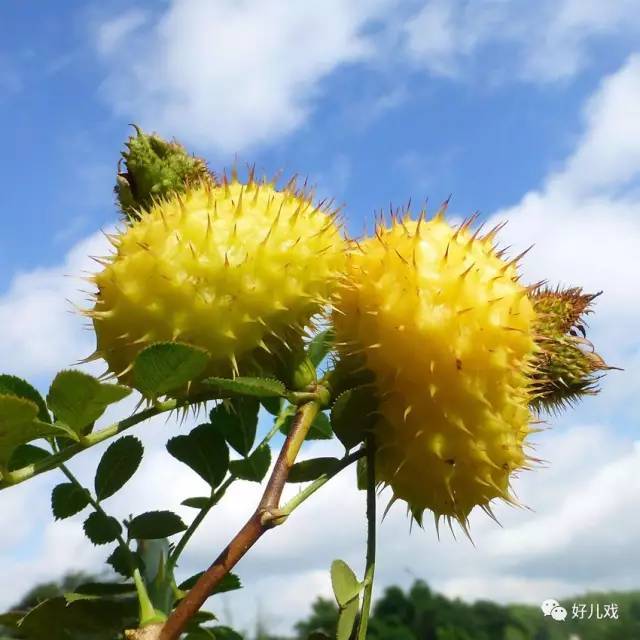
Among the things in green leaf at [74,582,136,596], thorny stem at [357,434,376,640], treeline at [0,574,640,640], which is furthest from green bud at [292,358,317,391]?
treeline at [0,574,640,640]

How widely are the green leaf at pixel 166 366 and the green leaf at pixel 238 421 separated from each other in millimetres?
334

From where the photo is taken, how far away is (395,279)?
141cm

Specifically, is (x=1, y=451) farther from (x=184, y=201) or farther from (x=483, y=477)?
(x=483, y=477)

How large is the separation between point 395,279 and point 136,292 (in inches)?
18.1

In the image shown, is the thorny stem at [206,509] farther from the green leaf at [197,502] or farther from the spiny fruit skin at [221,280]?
the spiny fruit skin at [221,280]

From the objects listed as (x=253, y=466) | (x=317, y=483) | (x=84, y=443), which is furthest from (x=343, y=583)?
(x=84, y=443)

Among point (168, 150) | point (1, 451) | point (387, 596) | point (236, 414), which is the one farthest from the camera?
point (387, 596)

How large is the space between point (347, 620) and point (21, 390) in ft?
2.23

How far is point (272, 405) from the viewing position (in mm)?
1775

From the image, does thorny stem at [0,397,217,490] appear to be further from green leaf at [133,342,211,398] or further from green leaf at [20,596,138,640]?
green leaf at [20,596,138,640]

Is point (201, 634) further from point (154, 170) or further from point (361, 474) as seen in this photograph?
point (154, 170)

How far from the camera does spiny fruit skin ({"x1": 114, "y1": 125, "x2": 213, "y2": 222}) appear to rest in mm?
1724

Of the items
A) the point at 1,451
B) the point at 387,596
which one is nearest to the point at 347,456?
the point at 1,451

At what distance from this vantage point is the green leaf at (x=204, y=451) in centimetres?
161
